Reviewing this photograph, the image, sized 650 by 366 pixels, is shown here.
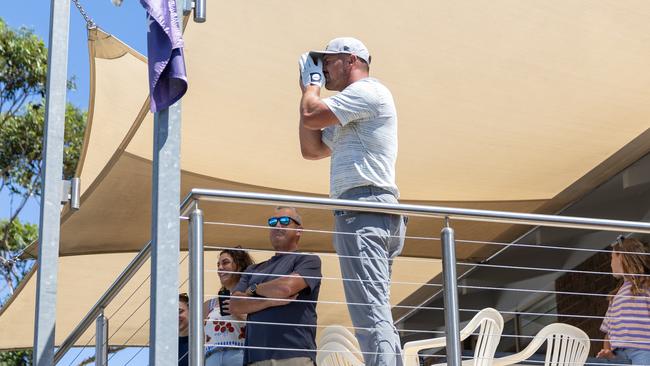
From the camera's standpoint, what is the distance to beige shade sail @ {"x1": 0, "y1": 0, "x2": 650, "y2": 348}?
6473 millimetres

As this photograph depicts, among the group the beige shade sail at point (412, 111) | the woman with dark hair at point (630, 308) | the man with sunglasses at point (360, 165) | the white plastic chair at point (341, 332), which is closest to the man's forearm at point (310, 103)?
the man with sunglasses at point (360, 165)

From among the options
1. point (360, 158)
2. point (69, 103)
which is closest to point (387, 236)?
point (360, 158)

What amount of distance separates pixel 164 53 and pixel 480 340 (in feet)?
8.25

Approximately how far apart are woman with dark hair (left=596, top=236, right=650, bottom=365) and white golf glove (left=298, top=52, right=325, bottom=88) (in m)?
1.75

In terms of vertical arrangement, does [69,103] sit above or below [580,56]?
above

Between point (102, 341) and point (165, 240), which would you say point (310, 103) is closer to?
point (165, 240)

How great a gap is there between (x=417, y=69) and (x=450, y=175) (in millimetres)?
1332

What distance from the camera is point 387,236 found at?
4.21 m

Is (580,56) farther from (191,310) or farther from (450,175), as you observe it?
(191,310)

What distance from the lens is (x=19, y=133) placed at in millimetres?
16750

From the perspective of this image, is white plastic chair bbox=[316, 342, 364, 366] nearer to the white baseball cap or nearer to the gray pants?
the gray pants

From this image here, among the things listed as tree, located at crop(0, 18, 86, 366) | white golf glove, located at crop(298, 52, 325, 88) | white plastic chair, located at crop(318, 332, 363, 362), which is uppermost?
tree, located at crop(0, 18, 86, 366)

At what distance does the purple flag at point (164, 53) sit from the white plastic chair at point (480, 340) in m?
2.07

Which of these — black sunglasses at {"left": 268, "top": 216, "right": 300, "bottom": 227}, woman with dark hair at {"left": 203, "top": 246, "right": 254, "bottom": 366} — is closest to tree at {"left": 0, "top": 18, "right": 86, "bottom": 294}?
woman with dark hair at {"left": 203, "top": 246, "right": 254, "bottom": 366}
